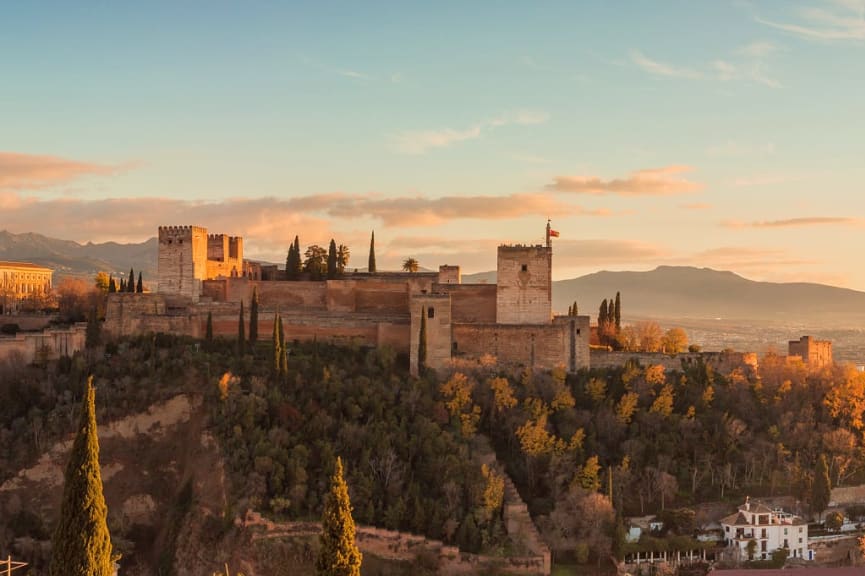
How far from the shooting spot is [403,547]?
33.2 meters

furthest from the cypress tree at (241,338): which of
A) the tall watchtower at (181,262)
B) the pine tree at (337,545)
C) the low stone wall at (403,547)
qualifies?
the pine tree at (337,545)

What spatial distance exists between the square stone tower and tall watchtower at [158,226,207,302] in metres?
11.2

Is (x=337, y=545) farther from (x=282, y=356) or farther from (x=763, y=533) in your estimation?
(x=763, y=533)

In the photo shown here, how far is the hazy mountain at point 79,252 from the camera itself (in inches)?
5251

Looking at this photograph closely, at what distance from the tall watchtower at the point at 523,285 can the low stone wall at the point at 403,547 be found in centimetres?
1065

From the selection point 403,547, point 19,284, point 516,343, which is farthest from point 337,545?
point 19,284

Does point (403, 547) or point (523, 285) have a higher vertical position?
point (523, 285)

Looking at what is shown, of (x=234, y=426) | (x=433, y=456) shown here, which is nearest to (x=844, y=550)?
(x=433, y=456)

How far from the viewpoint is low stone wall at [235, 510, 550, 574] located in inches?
1292

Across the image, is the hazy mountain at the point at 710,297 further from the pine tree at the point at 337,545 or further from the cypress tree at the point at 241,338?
the pine tree at the point at 337,545

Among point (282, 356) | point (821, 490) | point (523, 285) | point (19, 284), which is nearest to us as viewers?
point (821, 490)

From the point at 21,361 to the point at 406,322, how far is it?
13180 mm

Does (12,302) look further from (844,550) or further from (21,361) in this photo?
(844,550)

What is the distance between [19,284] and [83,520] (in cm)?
4682
